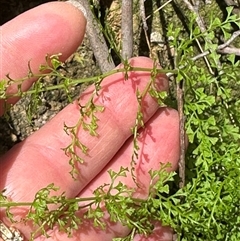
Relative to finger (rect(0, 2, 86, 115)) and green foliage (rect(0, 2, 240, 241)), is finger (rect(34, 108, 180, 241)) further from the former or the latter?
finger (rect(0, 2, 86, 115))

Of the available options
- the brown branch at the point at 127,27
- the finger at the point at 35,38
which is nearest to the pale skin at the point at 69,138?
the finger at the point at 35,38

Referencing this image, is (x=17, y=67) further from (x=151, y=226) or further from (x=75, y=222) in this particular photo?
(x=151, y=226)

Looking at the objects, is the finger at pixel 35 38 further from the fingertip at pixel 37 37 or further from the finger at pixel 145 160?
the finger at pixel 145 160

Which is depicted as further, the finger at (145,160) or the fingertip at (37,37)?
the finger at (145,160)

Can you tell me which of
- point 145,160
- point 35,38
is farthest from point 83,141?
point 35,38

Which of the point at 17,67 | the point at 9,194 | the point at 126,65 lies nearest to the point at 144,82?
the point at 126,65
